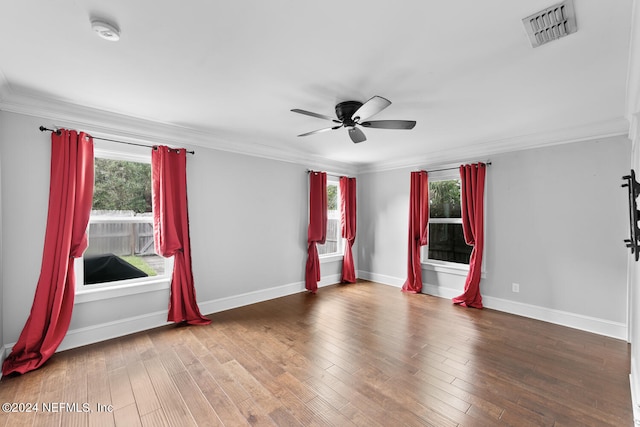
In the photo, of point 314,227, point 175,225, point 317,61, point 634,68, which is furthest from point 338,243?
point 634,68

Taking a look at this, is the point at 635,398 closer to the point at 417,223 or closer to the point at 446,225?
the point at 446,225

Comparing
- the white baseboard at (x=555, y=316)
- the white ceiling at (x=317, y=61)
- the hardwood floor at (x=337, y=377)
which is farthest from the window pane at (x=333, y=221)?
the white ceiling at (x=317, y=61)

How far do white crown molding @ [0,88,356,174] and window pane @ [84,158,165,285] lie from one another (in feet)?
1.16

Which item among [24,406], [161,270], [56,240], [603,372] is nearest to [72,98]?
[56,240]

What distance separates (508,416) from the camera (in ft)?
6.32

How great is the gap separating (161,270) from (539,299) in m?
4.91

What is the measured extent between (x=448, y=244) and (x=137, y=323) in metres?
4.64

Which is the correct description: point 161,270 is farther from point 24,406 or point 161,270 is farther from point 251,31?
point 251,31

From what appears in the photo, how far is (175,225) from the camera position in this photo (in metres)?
3.49

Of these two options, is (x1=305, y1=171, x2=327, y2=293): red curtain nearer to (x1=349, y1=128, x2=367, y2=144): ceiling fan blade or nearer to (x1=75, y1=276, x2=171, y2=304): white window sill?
(x1=349, y1=128, x2=367, y2=144): ceiling fan blade

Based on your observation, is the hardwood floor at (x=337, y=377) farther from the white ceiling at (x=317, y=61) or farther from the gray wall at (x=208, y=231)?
the white ceiling at (x=317, y=61)

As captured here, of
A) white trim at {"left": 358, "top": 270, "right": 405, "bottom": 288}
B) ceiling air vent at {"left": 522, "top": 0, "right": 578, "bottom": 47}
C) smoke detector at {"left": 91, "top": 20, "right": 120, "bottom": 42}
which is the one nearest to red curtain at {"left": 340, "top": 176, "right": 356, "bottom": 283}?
white trim at {"left": 358, "top": 270, "right": 405, "bottom": 288}

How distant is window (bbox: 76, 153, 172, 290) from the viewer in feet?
10.2

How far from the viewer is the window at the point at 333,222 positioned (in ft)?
19.1
